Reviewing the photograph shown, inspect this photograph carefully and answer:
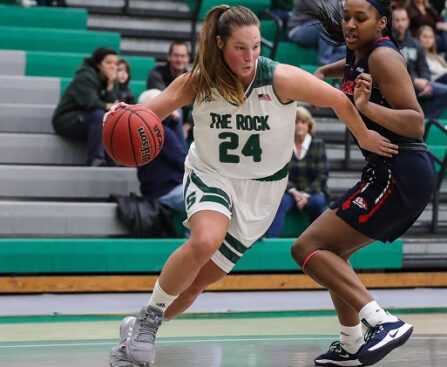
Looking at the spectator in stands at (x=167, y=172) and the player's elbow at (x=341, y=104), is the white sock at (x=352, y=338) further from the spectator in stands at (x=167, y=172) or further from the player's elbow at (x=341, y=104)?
the spectator in stands at (x=167, y=172)

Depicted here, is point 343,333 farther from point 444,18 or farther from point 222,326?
point 444,18

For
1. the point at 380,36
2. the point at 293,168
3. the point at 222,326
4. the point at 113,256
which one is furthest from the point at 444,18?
the point at 380,36

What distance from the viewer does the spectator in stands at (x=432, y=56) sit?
12516 mm

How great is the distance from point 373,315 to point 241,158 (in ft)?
3.32

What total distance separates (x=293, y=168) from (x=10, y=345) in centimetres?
414

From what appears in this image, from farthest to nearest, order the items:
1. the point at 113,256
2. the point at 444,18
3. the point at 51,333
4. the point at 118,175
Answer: the point at 444,18 → the point at 118,175 → the point at 113,256 → the point at 51,333

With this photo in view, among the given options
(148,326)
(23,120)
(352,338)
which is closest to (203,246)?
(148,326)

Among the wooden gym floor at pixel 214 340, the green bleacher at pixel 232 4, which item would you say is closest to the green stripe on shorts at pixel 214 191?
the wooden gym floor at pixel 214 340

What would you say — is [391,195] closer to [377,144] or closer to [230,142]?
[377,144]

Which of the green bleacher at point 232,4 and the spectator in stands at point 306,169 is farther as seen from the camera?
the green bleacher at point 232,4

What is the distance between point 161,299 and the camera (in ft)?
19.1

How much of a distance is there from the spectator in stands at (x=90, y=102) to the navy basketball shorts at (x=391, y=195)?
4.57 meters

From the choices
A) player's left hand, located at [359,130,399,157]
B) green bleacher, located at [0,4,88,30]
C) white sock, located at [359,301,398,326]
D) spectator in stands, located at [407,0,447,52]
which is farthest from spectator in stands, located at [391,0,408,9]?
white sock, located at [359,301,398,326]

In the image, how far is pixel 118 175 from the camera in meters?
10.5
